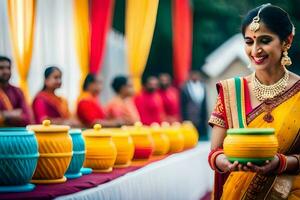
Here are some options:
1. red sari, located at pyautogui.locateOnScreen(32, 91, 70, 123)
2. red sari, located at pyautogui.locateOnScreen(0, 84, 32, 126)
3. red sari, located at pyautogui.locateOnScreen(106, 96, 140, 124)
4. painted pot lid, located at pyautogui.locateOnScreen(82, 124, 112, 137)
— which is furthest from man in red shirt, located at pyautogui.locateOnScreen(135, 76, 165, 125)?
painted pot lid, located at pyautogui.locateOnScreen(82, 124, 112, 137)

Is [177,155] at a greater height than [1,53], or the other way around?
[1,53]

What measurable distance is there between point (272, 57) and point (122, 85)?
22.0 feet

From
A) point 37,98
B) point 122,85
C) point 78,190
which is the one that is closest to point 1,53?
point 37,98

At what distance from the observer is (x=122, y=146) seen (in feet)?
14.9

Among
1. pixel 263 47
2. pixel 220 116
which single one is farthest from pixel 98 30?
pixel 263 47

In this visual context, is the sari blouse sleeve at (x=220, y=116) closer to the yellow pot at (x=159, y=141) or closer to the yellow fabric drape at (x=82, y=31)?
the yellow pot at (x=159, y=141)

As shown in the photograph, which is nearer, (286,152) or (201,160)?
(286,152)

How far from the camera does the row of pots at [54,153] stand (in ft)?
9.98

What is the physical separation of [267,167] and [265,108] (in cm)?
30

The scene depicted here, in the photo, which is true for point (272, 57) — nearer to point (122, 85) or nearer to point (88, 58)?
point (122, 85)

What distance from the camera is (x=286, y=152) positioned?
2.86 m

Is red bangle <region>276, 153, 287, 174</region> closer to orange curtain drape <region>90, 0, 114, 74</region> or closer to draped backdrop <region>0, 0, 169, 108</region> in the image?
draped backdrop <region>0, 0, 169, 108</region>

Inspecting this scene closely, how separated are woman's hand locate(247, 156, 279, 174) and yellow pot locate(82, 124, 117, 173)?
1.61 metres

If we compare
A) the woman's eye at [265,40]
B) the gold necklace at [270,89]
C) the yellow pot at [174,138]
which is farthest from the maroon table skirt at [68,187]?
the yellow pot at [174,138]
